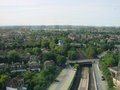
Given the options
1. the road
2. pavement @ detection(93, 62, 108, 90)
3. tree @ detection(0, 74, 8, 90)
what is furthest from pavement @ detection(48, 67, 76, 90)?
tree @ detection(0, 74, 8, 90)

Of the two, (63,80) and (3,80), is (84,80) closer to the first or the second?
(63,80)

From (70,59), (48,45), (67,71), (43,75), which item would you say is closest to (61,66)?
(67,71)

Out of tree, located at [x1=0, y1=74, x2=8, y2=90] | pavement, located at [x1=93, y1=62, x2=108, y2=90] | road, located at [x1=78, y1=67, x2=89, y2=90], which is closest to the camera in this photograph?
tree, located at [x1=0, y1=74, x2=8, y2=90]

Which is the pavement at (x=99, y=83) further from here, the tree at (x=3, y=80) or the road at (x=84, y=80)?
the tree at (x=3, y=80)

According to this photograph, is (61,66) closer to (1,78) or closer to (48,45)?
(1,78)

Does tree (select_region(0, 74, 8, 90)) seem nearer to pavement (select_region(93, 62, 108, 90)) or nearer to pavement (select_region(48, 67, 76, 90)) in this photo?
pavement (select_region(48, 67, 76, 90))

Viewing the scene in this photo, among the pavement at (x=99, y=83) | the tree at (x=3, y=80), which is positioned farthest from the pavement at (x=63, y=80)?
the tree at (x=3, y=80)

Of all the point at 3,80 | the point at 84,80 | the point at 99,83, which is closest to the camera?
the point at 3,80

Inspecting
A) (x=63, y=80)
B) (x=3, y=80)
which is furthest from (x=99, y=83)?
(x=3, y=80)
